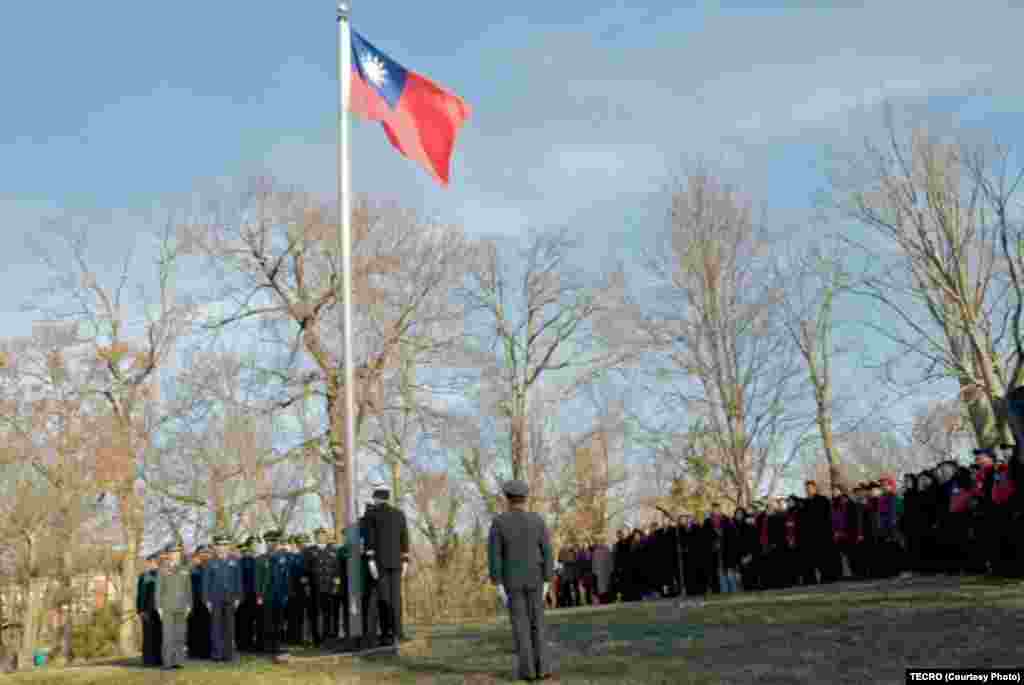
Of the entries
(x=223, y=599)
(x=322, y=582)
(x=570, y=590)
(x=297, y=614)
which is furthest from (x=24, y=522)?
(x=322, y=582)

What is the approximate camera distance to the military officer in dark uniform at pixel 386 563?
13422mm

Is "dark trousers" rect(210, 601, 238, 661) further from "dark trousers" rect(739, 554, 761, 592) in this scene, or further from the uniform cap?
"dark trousers" rect(739, 554, 761, 592)

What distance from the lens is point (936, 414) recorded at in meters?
33.5

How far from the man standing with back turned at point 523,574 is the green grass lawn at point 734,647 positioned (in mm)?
352

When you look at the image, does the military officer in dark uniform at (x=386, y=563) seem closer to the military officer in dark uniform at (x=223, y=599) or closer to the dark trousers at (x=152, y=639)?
the military officer in dark uniform at (x=223, y=599)

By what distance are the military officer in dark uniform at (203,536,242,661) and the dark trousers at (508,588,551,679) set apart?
24.1ft

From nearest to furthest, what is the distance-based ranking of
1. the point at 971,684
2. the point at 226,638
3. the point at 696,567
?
1. the point at 971,684
2. the point at 226,638
3. the point at 696,567

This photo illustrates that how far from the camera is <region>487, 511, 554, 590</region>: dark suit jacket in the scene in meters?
9.81

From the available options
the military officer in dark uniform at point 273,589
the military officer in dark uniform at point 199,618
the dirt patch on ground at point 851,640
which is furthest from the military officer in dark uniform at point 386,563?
the military officer in dark uniform at point 199,618

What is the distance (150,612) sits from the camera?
1609 cm

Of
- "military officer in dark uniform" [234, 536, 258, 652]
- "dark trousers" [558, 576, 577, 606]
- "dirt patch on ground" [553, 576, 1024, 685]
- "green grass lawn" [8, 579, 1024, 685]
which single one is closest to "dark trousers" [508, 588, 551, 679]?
"green grass lawn" [8, 579, 1024, 685]

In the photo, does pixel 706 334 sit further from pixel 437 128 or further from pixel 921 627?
pixel 921 627

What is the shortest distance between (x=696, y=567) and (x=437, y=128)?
1086cm

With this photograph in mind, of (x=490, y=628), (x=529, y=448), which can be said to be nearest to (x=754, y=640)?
(x=490, y=628)
